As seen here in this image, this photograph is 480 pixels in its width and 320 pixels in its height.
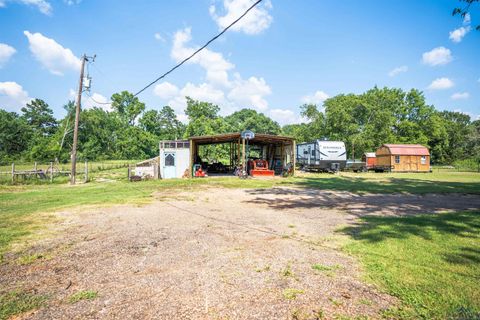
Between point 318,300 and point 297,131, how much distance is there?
47044 millimetres

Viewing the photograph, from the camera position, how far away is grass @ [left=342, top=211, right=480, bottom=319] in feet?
8.81

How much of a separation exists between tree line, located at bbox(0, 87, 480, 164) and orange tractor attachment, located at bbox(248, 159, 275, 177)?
20.5m

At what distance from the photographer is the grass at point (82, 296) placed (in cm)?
292

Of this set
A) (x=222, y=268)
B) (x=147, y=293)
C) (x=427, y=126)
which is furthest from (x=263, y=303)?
(x=427, y=126)

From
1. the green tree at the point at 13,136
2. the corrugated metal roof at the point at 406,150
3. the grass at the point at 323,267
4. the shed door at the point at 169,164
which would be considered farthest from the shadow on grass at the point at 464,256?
the green tree at the point at 13,136

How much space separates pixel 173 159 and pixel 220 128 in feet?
93.2

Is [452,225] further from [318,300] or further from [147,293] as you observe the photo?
[147,293]

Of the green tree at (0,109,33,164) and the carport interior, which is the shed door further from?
the green tree at (0,109,33,164)

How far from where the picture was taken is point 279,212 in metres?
7.76

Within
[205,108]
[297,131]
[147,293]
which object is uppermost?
[205,108]

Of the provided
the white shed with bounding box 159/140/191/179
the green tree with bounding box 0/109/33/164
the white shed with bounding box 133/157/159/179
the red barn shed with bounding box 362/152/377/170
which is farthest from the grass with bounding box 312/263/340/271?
the green tree with bounding box 0/109/33/164

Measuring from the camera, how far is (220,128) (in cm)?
4822

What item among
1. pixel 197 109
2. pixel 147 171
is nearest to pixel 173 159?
pixel 147 171

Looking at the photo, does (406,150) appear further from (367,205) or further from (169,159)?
(169,159)
